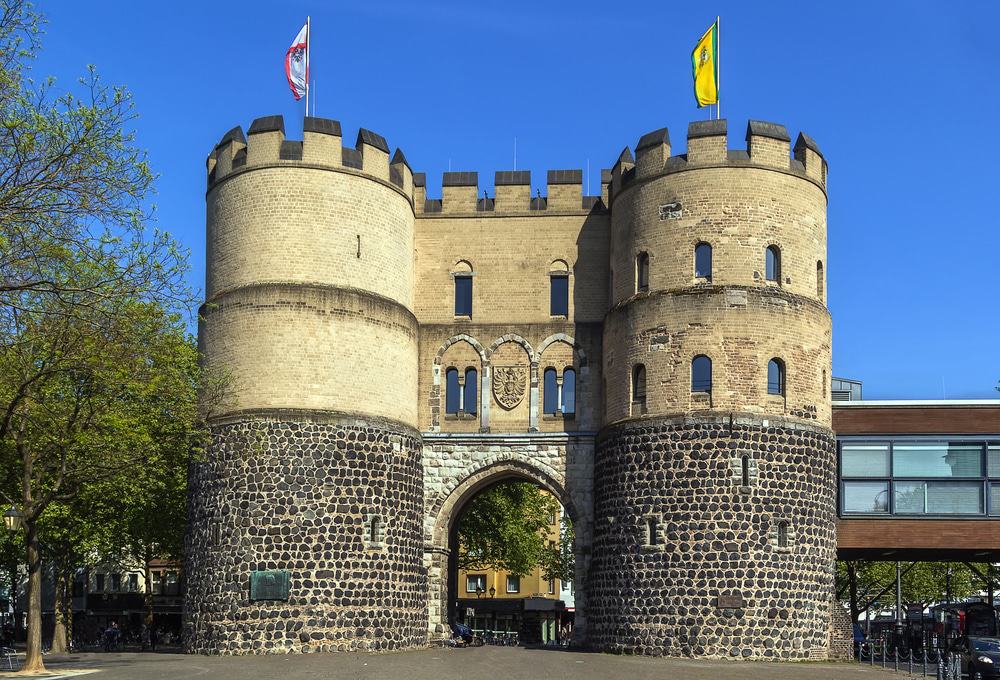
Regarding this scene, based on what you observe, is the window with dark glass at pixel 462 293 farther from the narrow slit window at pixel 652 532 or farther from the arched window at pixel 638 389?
the narrow slit window at pixel 652 532

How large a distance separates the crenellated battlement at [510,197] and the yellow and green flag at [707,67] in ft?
15.1

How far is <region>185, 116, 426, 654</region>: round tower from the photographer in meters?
39.3

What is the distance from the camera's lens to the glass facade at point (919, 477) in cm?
4275

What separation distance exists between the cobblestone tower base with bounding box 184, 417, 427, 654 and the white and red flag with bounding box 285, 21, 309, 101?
35.4 ft

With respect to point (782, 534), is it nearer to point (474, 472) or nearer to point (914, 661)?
point (914, 661)

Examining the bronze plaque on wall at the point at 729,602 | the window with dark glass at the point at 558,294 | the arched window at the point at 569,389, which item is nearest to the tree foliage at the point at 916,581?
the arched window at the point at 569,389

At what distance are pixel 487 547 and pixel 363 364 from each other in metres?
26.8

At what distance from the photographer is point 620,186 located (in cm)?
4341

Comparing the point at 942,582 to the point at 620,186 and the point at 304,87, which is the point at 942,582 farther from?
the point at 304,87

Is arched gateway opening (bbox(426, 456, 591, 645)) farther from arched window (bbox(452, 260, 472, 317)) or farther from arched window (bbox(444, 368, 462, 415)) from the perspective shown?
arched window (bbox(452, 260, 472, 317))

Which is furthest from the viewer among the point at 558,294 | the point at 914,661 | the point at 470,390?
the point at 558,294

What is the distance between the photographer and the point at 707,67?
42906mm

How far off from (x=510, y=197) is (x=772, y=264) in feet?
30.3

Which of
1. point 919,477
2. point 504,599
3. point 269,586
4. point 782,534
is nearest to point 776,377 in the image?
point 782,534
